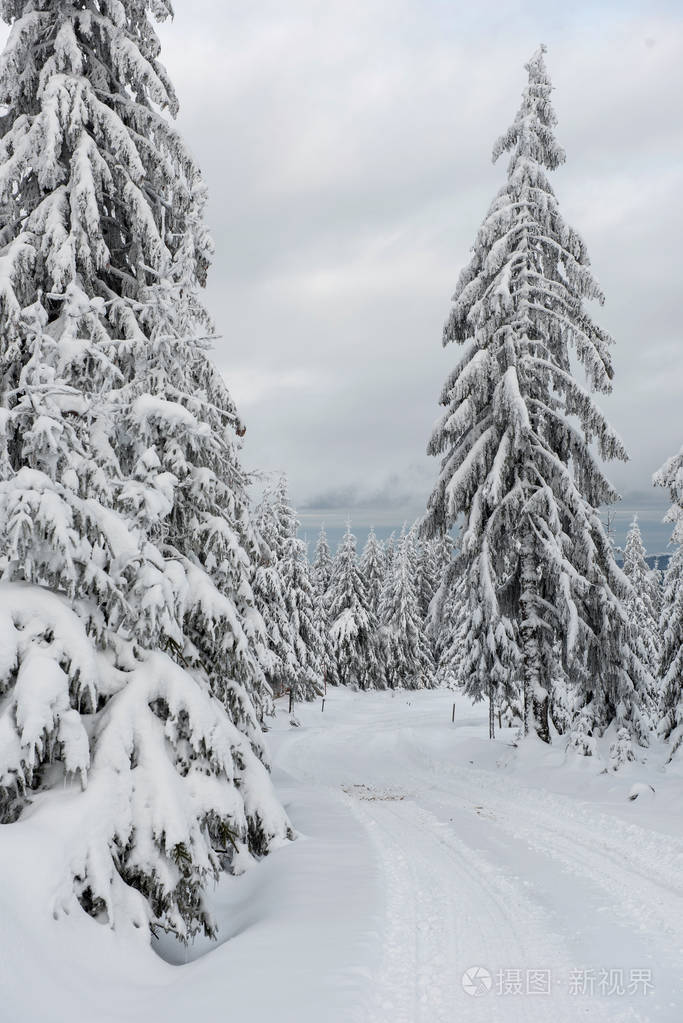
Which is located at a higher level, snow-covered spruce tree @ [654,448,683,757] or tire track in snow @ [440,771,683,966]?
snow-covered spruce tree @ [654,448,683,757]

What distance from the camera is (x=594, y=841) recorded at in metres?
10.1

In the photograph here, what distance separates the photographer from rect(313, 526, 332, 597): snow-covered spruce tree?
68.4 m

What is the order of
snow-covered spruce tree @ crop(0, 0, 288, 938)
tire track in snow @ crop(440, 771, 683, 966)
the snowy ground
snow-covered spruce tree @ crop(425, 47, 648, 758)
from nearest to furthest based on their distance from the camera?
the snowy ground
snow-covered spruce tree @ crop(0, 0, 288, 938)
tire track in snow @ crop(440, 771, 683, 966)
snow-covered spruce tree @ crop(425, 47, 648, 758)

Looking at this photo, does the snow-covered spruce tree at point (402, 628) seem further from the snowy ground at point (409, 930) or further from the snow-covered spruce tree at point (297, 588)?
the snowy ground at point (409, 930)

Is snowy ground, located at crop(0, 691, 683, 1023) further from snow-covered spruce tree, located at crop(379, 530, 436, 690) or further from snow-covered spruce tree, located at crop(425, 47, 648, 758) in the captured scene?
snow-covered spruce tree, located at crop(379, 530, 436, 690)

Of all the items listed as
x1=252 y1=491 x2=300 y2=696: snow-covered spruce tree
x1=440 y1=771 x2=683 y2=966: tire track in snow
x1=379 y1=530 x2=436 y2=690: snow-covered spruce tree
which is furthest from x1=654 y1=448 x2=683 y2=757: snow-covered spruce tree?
x1=379 y1=530 x2=436 y2=690: snow-covered spruce tree

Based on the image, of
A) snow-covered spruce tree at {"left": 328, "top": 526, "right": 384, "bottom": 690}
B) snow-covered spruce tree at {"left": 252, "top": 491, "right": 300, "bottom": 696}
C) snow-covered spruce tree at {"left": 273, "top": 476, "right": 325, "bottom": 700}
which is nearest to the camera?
snow-covered spruce tree at {"left": 252, "top": 491, "right": 300, "bottom": 696}

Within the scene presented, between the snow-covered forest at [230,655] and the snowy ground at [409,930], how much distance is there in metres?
0.04

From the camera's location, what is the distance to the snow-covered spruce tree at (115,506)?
5953 millimetres

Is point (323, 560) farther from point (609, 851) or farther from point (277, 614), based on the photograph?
point (609, 851)

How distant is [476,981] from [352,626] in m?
48.2

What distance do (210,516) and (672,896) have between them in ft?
23.9

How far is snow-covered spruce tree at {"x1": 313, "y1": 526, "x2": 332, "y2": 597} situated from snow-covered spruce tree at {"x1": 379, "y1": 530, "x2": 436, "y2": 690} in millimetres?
9513

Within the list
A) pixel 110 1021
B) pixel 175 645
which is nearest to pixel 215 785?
pixel 175 645
